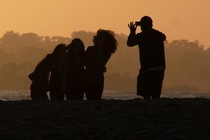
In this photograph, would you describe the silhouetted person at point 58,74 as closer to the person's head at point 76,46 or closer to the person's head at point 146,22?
the person's head at point 76,46

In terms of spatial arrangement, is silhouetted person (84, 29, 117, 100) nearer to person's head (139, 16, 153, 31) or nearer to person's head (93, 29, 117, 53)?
person's head (93, 29, 117, 53)

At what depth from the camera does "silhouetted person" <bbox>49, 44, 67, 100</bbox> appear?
1505 centimetres

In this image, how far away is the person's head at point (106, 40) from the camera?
1505cm

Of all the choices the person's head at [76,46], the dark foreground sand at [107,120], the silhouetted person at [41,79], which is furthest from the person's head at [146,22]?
the silhouetted person at [41,79]

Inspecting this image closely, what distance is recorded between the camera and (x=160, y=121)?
11.8 meters

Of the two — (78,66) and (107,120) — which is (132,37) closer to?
(78,66)

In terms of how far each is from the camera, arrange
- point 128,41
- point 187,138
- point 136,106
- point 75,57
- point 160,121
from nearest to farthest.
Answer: point 187,138
point 160,121
point 136,106
point 128,41
point 75,57

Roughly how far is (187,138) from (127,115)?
1.71 metres

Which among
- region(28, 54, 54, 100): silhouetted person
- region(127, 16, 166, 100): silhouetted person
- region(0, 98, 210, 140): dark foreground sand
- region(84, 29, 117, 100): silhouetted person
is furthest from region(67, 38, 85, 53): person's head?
region(0, 98, 210, 140): dark foreground sand

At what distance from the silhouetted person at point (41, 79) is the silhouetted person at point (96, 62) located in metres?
0.90

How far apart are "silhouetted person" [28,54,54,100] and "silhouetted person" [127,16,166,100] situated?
214 cm

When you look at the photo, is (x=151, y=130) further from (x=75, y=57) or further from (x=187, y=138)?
(x=75, y=57)

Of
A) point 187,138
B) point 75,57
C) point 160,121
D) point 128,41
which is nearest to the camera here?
point 187,138

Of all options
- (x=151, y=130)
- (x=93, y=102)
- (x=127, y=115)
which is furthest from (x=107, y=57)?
(x=151, y=130)
